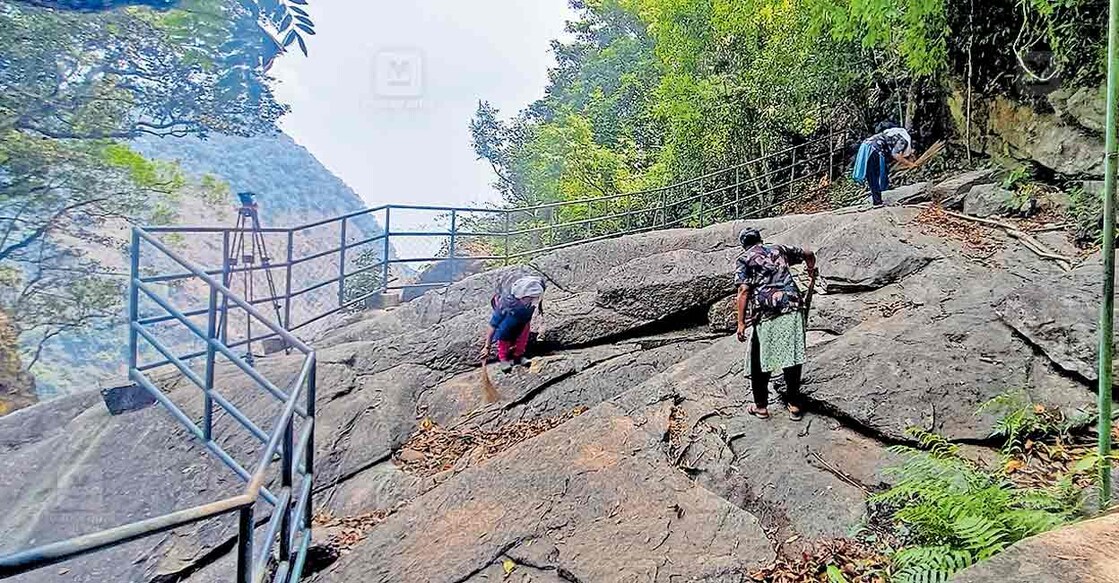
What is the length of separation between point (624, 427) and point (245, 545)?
2.67 m

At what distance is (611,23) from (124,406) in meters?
20.9

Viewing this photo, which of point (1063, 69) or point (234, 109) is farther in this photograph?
point (234, 109)

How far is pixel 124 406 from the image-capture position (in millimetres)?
4863

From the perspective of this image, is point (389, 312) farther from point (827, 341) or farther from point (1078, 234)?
point (1078, 234)

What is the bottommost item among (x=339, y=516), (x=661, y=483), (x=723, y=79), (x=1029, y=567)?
(x=339, y=516)

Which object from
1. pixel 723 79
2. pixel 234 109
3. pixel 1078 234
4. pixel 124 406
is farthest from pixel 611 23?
pixel 124 406

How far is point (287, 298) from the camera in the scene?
676 centimetres

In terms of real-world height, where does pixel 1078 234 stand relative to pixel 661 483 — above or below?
above

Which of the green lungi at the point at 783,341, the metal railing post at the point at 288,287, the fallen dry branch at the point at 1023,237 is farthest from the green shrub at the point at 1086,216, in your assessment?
the metal railing post at the point at 288,287

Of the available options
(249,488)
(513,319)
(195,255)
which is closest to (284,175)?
(195,255)

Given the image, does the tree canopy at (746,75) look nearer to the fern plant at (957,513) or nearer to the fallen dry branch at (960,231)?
the fallen dry branch at (960,231)

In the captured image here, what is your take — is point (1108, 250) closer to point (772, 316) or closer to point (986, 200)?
point (772, 316)

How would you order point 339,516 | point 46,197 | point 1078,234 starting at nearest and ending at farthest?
1. point 339,516
2. point 1078,234
3. point 46,197

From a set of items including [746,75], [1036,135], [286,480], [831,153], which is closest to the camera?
[286,480]
